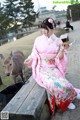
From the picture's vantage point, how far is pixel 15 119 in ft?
14.4

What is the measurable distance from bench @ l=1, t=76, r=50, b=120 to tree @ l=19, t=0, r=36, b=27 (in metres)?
64.8

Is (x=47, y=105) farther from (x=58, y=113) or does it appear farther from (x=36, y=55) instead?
(x=36, y=55)

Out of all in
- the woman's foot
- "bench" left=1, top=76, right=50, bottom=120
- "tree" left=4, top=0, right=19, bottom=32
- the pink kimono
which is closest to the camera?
"bench" left=1, top=76, right=50, bottom=120

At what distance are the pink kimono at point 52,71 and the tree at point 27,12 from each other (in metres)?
64.4

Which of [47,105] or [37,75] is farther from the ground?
[37,75]

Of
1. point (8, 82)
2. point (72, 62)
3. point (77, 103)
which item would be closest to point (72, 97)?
point (77, 103)

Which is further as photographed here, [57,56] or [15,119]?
[57,56]

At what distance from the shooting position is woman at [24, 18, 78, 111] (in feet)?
17.3

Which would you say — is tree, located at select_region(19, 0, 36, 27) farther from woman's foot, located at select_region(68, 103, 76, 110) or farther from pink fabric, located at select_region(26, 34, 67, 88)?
woman's foot, located at select_region(68, 103, 76, 110)

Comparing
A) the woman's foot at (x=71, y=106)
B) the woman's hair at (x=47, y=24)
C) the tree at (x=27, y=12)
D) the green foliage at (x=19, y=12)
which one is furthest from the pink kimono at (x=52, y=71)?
the tree at (x=27, y=12)

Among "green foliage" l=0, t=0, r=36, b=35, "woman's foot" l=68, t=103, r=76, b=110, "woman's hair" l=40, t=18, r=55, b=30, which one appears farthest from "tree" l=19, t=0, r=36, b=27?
"woman's foot" l=68, t=103, r=76, b=110

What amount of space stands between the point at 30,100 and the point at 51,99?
0.57 metres

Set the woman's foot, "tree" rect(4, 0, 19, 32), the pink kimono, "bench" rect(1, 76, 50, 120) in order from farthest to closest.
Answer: "tree" rect(4, 0, 19, 32), the woman's foot, the pink kimono, "bench" rect(1, 76, 50, 120)

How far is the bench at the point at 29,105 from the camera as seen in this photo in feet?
14.3
